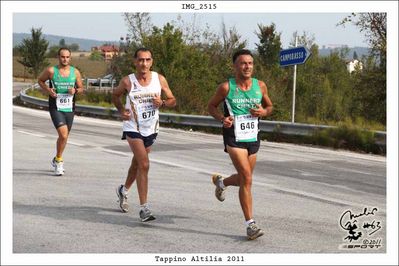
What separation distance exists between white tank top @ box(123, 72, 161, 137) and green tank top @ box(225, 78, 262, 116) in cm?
104

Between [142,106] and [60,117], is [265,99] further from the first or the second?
[60,117]

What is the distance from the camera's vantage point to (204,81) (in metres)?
27.4

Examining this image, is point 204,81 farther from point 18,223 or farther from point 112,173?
point 18,223

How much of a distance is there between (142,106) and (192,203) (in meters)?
1.59

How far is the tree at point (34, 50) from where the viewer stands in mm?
45875

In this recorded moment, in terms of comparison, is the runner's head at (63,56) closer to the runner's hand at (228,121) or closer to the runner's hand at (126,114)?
the runner's hand at (126,114)

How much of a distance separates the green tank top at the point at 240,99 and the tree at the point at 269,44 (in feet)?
114

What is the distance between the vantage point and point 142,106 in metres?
6.85

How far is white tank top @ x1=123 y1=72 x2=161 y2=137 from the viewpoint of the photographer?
22.4 feet

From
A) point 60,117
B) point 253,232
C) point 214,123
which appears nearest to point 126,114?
point 253,232

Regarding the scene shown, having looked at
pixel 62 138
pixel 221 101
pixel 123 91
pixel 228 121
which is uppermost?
pixel 123 91

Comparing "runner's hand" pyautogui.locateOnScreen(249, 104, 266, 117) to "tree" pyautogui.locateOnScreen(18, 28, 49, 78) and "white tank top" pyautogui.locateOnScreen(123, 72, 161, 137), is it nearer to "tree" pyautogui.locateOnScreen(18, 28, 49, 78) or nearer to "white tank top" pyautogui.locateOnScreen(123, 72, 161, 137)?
"white tank top" pyautogui.locateOnScreen(123, 72, 161, 137)

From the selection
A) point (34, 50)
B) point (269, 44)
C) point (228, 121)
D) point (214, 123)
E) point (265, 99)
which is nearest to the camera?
point (228, 121)

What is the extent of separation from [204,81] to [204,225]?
21066 mm
